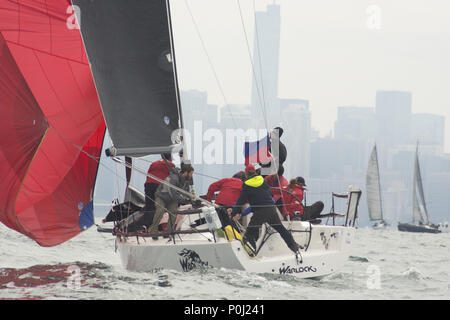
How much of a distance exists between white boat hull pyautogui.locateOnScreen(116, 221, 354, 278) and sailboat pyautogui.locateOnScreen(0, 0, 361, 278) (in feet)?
0.04

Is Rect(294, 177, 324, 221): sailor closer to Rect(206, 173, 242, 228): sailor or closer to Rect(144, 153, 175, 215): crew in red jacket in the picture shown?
Rect(206, 173, 242, 228): sailor

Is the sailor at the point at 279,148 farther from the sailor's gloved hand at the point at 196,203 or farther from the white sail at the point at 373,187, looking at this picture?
the white sail at the point at 373,187

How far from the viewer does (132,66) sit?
27.8 feet

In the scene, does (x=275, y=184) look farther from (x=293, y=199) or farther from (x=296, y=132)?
(x=296, y=132)

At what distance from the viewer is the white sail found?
4572 centimetres

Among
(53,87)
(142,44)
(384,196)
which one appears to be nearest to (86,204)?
(53,87)

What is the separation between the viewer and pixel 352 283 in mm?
8938

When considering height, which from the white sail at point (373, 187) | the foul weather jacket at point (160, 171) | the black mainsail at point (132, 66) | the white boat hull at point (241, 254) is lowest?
the white sail at point (373, 187)

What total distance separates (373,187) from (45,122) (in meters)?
39.0

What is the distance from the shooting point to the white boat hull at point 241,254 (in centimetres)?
773

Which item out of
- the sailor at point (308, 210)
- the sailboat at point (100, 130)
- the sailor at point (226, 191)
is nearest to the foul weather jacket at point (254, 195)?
the sailboat at point (100, 130)

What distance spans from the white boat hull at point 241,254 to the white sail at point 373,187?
3620cm

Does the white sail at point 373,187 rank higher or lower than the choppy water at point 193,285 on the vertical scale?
A: lower
